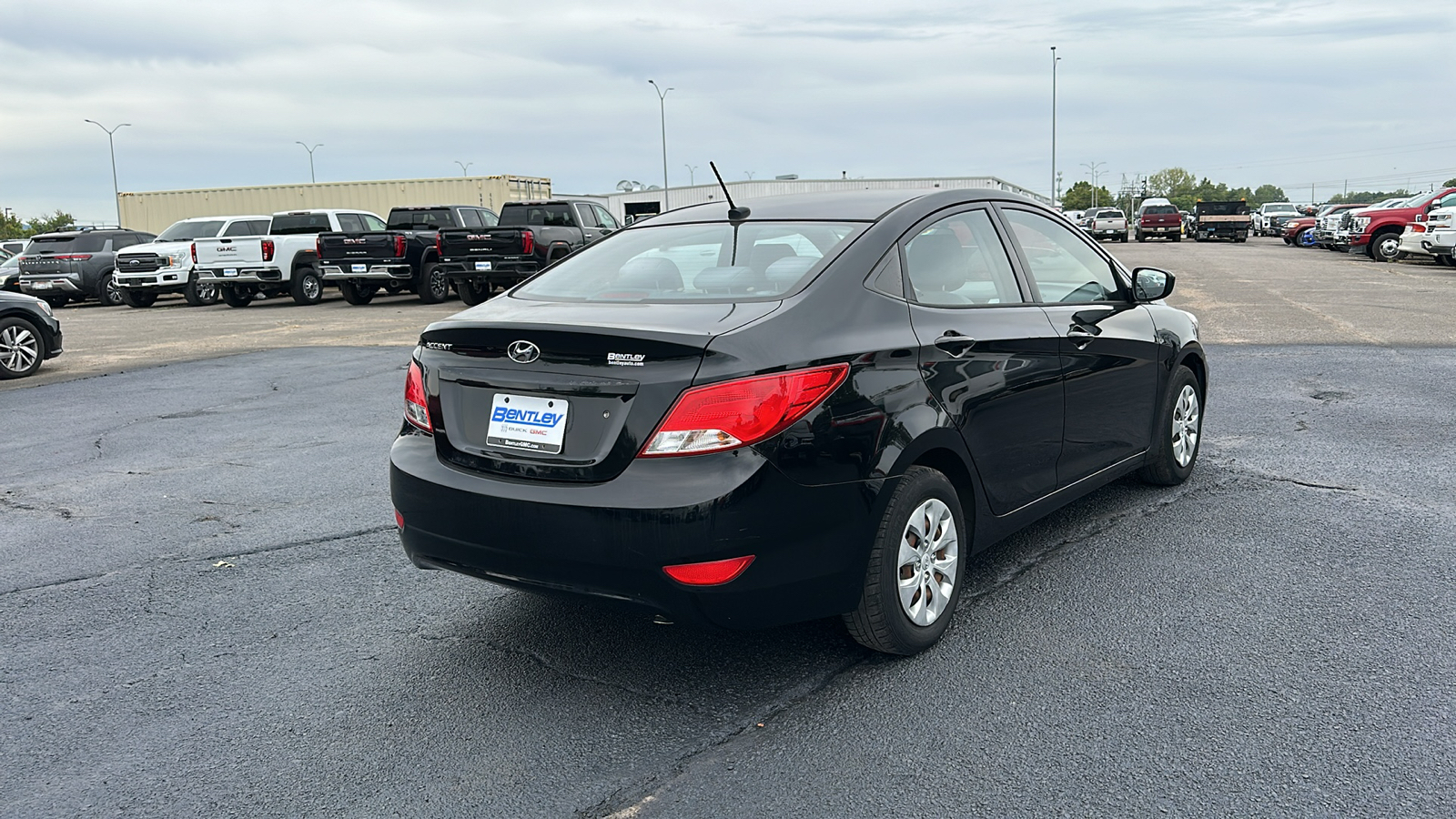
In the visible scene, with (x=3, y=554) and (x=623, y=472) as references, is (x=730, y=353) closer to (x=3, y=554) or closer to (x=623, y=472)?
(x=623, y=472)

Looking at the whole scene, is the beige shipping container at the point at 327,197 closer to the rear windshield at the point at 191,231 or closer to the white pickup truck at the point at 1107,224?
the rear windshield at the point at 191,231

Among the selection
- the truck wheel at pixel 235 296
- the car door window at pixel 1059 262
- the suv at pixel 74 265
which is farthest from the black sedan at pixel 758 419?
the suv at pixel 74 265

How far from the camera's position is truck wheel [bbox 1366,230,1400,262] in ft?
95.9

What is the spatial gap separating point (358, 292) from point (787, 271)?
858 inches

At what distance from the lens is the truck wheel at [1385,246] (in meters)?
29.2

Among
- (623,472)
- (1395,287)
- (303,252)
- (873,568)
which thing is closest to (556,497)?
(623,472)

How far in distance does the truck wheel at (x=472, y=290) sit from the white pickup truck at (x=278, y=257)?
336 centimetres

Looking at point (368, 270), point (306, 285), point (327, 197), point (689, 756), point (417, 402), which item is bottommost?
point (689, 756)

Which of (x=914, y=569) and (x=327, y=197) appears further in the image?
(x=327, y=197)

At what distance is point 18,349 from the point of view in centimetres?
1288

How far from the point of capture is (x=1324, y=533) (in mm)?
5145

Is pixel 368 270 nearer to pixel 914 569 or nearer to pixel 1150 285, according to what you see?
pixel 1150 285

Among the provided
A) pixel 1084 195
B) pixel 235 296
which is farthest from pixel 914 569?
pixel 1084 195

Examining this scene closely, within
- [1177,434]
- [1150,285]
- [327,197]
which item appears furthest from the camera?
[327,197]
